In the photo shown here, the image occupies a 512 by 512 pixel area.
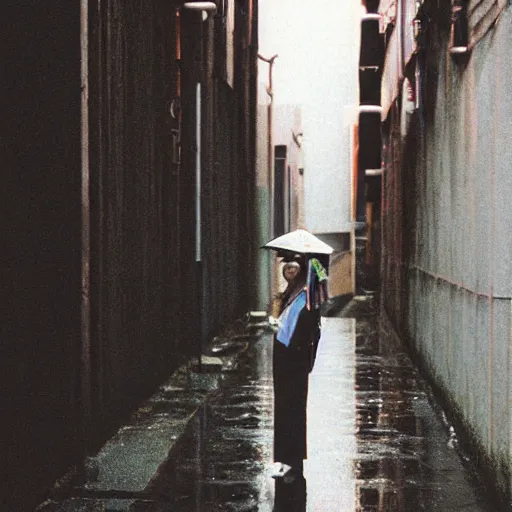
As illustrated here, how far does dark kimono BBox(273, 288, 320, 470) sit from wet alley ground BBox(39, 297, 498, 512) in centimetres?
27

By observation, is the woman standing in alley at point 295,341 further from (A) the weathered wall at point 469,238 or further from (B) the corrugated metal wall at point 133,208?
(B) the corrugated metal wall at point 133,208

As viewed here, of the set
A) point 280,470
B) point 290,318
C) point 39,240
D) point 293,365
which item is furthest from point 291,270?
point 39,240

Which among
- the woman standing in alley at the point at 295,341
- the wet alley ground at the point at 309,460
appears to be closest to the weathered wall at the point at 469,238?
the wet alley ground at the point at 309,460

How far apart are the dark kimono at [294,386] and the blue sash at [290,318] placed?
3 centimetres

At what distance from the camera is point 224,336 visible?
22.1 m

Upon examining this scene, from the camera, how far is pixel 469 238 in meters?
10.5

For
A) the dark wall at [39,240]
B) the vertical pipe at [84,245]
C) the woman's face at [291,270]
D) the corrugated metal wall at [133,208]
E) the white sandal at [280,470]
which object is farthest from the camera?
the corrugated metal wall at [133,208]

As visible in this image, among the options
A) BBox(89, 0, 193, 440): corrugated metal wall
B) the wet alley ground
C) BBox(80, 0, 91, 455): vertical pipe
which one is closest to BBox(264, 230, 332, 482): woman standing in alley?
the wet alley ground

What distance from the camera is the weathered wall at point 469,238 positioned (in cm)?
830

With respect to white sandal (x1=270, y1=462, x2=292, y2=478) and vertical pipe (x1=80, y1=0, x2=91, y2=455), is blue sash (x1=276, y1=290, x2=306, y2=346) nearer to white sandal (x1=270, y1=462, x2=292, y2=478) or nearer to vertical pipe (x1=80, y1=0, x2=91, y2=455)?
white sandal (x1=270, y1=462, x2=292, y2=478)

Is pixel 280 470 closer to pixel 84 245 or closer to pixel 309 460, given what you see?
pixel 309 460

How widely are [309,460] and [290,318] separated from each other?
1590 millimetres

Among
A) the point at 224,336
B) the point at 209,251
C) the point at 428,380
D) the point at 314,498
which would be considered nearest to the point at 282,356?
the point at 314,498

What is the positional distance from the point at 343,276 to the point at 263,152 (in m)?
21.4
